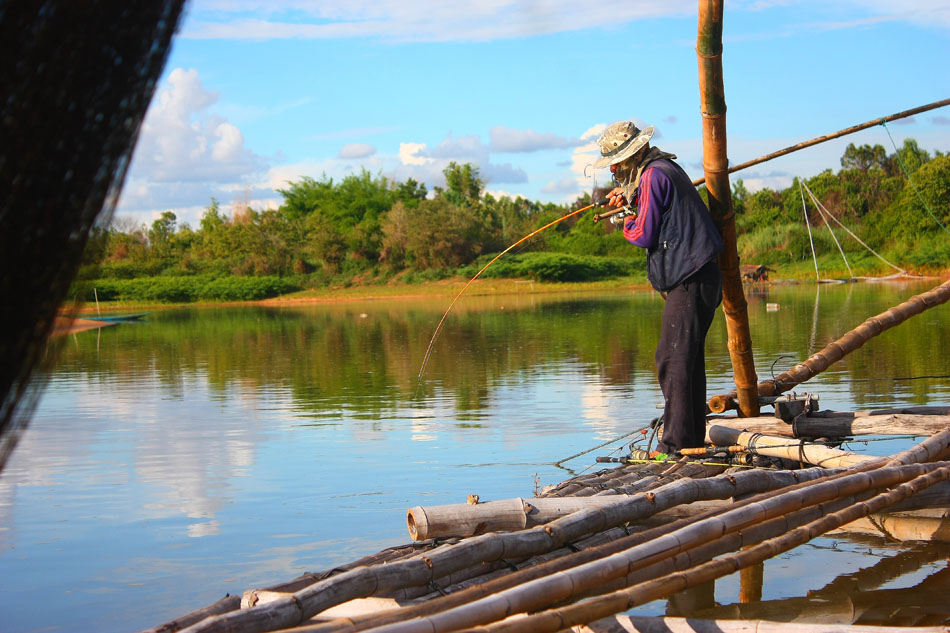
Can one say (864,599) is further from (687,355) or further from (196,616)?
(196,616)

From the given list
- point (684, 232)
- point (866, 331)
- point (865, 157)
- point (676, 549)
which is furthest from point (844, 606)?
point (865, 157)

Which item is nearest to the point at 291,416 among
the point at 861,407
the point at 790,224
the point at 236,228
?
the point at 861,407

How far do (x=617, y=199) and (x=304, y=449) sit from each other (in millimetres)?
A: 3876

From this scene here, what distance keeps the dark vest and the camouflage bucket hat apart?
17 cm

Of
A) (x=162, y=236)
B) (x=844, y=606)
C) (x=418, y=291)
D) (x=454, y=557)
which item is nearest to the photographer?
(x=454, y=557)

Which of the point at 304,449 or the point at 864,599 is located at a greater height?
the point at 304,449

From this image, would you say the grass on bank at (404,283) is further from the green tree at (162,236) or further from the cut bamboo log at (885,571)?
the cut bamboo log at (885,571)

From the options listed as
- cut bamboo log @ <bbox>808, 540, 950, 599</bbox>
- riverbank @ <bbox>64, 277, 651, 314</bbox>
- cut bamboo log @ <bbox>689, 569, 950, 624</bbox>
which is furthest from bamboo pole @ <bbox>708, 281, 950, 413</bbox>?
riverbank @ <bbox>64, 277, 651, 314</bbox>

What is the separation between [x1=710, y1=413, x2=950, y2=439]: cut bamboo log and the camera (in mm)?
5914

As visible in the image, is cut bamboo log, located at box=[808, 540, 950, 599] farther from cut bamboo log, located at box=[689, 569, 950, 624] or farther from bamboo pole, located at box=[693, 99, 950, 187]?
bamboo pole, located at box=[693, 99, 950, 187]

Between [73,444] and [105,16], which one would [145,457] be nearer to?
[73,444]

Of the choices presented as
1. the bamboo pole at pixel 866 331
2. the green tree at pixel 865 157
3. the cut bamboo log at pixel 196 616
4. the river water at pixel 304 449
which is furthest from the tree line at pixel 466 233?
the cut bamboo log at pixel 196 616

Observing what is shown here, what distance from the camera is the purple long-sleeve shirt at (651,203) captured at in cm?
564

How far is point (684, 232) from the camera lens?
5629 mm
